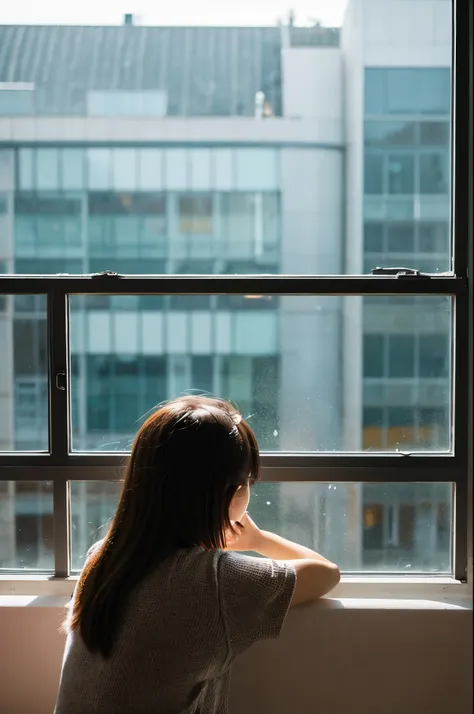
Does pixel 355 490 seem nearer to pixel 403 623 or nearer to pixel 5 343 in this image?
pixel 403 623

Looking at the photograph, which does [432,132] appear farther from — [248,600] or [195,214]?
[248,600]

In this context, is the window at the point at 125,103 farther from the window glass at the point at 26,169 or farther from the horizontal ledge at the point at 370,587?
the horizontal ledge at the point at 370,587

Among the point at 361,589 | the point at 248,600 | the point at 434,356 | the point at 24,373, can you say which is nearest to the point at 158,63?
the point at 24,373

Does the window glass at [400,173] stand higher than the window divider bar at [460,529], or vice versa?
the window glass at [400,173]

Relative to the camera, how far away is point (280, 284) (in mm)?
1639

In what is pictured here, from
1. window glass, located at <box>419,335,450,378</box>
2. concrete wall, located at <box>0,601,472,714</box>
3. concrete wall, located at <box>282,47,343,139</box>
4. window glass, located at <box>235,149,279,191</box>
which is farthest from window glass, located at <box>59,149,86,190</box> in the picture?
concrete wall, located at <box>0,601,472,714</box>

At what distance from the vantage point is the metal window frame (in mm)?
1637

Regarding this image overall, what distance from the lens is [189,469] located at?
4.08 feet

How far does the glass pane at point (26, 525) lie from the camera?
5.55 feet

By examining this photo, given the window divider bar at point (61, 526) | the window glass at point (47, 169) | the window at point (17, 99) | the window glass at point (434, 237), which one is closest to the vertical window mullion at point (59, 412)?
the window divider bar at point (61, 526)

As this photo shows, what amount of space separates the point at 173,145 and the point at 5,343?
572 millimetres

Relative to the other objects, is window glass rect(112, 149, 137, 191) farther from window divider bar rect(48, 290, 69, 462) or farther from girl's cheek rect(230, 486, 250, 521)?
girl's cheek rect(230, 486, 250, 521)

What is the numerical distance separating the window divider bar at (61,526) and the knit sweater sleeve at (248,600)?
0.58 m

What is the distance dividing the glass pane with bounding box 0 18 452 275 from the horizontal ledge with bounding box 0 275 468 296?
3cm
